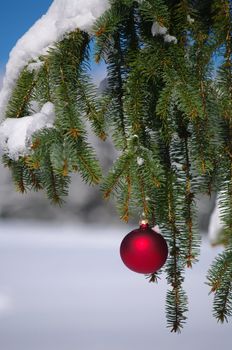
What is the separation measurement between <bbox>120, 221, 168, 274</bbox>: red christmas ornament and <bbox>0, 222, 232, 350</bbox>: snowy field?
1.16 meters

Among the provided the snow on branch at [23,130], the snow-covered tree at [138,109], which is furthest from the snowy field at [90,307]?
the snow on branch at [23,130]

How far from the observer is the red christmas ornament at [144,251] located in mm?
552

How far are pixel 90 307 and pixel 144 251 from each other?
62.0 inches

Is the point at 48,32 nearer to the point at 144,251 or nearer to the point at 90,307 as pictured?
the point at 144,251

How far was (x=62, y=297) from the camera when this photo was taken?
218 centimetres

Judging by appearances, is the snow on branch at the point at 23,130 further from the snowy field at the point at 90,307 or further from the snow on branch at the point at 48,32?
the snowy field at the point at 90,307

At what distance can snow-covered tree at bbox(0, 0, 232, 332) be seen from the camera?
0.54m

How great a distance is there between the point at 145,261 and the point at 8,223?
159 inches

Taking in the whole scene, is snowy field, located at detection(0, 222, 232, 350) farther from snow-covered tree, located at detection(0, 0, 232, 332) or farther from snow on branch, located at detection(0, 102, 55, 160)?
snow on branch, located at detection(0, 102, 55, 160)

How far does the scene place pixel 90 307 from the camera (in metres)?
2.02

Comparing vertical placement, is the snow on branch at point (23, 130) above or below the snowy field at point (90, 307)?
above

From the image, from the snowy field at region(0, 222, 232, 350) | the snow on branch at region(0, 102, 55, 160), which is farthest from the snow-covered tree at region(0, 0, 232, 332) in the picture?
the snowy field at region(0, 222, 232, 350)

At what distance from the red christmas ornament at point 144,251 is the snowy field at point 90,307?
116cm

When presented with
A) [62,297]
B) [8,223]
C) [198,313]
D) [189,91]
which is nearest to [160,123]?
[189,91]
